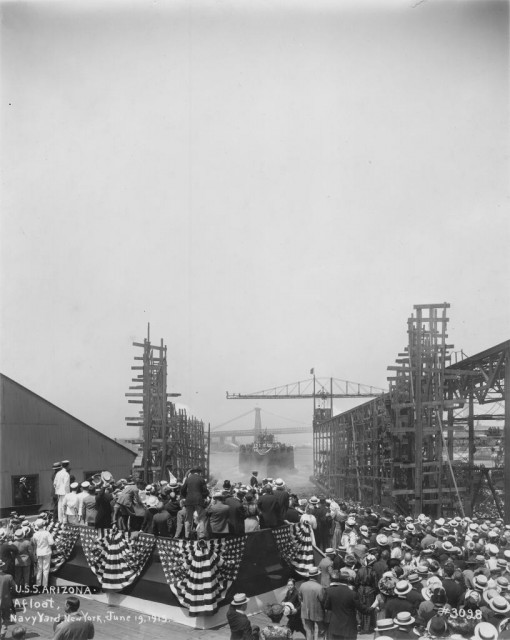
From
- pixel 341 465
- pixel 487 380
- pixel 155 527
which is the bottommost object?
pixel 341 465

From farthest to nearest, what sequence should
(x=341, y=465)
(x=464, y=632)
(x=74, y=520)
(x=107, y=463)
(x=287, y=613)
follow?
1. (x=341, y=465)
2. (x=107, y=463)
3. (x=74, y=520)
4. (x=287, y=613)
5. (x=464, y=632)

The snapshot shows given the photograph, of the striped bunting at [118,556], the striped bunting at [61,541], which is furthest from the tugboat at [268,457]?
the striped bunting at [118,556]

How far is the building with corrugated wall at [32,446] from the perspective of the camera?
24.0 meters

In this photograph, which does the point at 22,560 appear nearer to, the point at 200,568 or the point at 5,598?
the point at 5,598

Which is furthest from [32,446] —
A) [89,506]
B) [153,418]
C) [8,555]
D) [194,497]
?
[194,497]

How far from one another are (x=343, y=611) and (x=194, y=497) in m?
4.53

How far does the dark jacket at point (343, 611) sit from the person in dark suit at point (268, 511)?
16.0 feet

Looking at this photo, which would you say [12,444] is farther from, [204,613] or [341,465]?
[341,465]

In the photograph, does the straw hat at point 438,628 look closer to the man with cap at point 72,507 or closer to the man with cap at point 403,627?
the man with cap at point 403,627

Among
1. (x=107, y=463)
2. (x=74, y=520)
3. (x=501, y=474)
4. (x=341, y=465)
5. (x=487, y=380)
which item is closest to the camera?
(x=74, y=520)

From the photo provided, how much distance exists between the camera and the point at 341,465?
1898 inches

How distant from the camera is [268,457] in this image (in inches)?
4451

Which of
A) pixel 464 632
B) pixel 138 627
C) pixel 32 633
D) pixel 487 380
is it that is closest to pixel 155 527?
pixel 138 627

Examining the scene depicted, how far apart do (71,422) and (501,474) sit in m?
26.6
